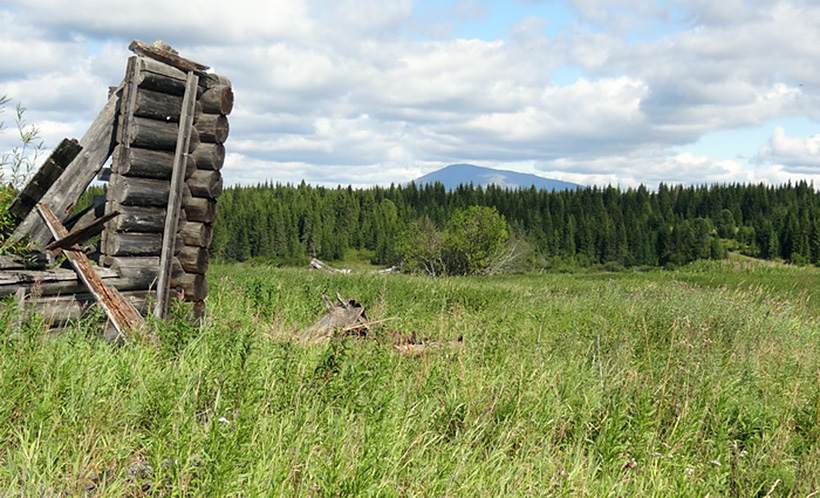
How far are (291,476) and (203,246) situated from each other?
542 centimetres

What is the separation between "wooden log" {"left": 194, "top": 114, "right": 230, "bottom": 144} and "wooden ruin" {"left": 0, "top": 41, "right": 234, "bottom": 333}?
13mm

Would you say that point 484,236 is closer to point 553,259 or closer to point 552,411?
point 553,259

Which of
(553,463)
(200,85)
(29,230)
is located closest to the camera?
(553,463)

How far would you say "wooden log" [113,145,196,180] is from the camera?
7336mm

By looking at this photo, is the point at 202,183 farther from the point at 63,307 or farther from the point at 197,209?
the point at 63,307

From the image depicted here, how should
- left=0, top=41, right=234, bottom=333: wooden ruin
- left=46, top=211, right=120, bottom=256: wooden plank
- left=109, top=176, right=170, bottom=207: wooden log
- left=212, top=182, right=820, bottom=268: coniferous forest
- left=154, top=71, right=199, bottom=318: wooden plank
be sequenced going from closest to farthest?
left=46, top=211, right=120, bottom=256: wooden plank, left=0, top=41, right=234, bottom=333: wooden ruin, left=109, top=176, right=170, bottom=207: wooden log, left=154, top=71, right=199, bottom=318: wooden plank, left=212, top=182, right=820, bottom=268: coniferous forest

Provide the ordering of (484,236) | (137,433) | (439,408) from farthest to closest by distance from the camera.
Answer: (484,236), (439,408), (137,433)

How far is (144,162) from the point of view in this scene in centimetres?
745

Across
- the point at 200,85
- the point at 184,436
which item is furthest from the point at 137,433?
the point at 200,85

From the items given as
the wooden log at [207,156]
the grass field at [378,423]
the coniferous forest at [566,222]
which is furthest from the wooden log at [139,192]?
the coniferous forest at [566,222]

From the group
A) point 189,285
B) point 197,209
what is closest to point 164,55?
point 197,209

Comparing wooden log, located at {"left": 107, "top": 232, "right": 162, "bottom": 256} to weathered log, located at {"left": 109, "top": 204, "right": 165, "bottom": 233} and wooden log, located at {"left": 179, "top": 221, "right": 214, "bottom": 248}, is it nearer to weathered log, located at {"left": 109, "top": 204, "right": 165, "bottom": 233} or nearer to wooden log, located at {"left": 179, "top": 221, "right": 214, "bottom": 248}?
weathered log, located at {"left": 109, "top": 204, "right": 165, "bottom": 233}

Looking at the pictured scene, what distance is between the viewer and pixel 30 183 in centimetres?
688

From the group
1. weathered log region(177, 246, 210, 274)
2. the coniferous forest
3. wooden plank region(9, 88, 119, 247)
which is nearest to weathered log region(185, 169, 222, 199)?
weathered log region(177, 246, 210, 274)
